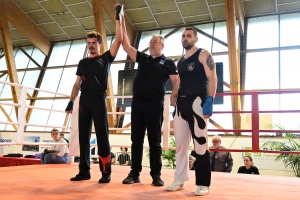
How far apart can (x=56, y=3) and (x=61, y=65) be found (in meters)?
2.22

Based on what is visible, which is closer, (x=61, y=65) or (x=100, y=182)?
(x=100, y=182)

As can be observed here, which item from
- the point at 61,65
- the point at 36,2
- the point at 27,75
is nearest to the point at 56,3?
the point at 36,2

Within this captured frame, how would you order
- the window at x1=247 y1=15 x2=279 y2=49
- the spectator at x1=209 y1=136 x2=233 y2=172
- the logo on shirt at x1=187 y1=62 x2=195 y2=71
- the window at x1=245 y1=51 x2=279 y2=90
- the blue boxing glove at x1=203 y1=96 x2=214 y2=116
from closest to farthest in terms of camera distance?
the blue boxing glove at x1=203 y1=96 x2=214 y2=116, the logo on shirt at x1=187 y1=62 x2=195 y2=71, the spectator at x1=209 y1=136 x2=233 y2=172, the window at x1=245 y1=51 x2=279 y2=90, the window at x1=247 y1=15 x2=279 y2=49

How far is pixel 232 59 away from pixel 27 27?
22.0 feet

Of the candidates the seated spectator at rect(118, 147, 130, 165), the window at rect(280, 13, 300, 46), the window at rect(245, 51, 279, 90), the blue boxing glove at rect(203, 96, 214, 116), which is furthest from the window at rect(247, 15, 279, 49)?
the blue boxing glove at rect(203, 96, 214, 116)

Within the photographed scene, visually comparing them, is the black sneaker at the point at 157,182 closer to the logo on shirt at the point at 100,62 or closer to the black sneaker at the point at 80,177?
the black sneaker at the point at 80,177

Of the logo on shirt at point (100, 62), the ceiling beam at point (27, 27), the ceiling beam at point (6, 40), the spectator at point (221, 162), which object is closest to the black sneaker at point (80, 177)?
the logo on shirt at point (100, 62)

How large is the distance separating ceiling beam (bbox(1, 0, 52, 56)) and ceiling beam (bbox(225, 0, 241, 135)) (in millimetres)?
6485

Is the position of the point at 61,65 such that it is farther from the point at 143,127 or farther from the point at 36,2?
the point at 143,127

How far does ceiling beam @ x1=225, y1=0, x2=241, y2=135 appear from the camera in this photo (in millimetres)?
7102

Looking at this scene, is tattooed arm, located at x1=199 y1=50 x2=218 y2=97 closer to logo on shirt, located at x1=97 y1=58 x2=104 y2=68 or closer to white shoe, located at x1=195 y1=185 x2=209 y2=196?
white shoe, located at x1=195 y1=185 x2=209 y2=196

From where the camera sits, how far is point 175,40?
9.28 metres

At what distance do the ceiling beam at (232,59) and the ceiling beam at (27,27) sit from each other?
21.3ft

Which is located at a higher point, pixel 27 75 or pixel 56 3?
pixel 56 3
